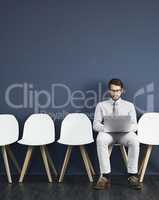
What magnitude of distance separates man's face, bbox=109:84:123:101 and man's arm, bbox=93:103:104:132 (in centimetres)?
22

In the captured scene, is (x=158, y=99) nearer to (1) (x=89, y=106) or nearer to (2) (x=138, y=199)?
(1) (x=89, y=106)

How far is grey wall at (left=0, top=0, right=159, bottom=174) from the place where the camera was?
4.79m

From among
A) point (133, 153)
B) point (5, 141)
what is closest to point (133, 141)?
point (133, 153)

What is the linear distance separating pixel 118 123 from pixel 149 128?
1.79 feet

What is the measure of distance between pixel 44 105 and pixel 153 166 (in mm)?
1722

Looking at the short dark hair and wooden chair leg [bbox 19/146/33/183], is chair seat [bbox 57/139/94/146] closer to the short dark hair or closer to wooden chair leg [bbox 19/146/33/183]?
wooden chair leg [bbox 19/146/33/183]

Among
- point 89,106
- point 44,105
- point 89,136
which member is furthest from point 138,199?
point 44,105

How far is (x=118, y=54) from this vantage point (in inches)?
190

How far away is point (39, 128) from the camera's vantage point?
4672 millimetres

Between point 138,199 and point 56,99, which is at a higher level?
point 56,99

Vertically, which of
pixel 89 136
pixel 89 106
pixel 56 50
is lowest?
pixel 89 136

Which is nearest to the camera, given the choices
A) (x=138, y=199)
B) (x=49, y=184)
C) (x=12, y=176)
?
(x=138, y=199)

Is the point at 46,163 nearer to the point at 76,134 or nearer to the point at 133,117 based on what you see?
the point at 76,134

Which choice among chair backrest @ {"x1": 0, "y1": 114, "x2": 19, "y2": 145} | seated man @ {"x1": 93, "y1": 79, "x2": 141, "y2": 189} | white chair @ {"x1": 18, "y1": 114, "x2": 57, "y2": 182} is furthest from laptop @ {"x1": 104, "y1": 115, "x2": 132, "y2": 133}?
chair backrest @ {"x1": 0, "y1": 114, "x2": 19, "y2": 145}
